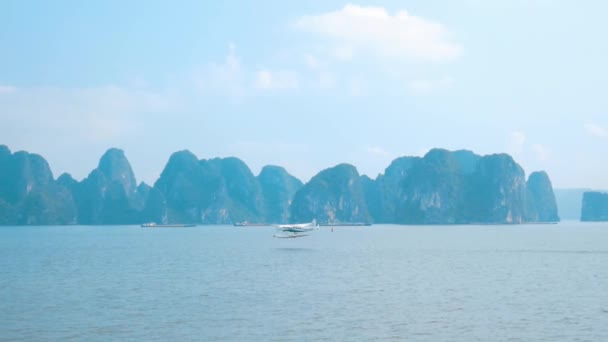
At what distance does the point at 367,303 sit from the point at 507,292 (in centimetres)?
1436

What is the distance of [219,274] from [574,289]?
36.6 m

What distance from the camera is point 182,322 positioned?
149 feet

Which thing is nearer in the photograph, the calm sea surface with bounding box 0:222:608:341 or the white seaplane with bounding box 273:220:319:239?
the calm sea surface with bounding box 0:222:608:341

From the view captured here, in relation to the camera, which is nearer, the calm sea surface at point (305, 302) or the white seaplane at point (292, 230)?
the calm sea surface at point (305, 302)

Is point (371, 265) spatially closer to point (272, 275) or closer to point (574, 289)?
point (272, 275)

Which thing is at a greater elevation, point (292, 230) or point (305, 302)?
point (292, 230)

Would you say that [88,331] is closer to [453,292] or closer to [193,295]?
[193,295]

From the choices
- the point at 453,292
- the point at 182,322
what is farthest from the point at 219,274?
the point at 182,322

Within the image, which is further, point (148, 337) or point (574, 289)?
point (574, 289)

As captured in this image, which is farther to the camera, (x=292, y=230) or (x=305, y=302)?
(x=292, y=230)

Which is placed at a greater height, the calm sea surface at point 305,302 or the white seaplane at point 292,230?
the white seaplane at point 292,230

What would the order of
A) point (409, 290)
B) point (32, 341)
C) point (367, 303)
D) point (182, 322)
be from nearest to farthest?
point (32, 341)
point (182, 322)
point (367, 303)
point (409, 290)

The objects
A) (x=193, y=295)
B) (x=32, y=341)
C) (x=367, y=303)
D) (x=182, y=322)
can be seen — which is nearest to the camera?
(x=32, y=341)

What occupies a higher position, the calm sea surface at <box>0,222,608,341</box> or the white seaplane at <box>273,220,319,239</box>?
the white seaplane at <box>273,220,319,239</box>
